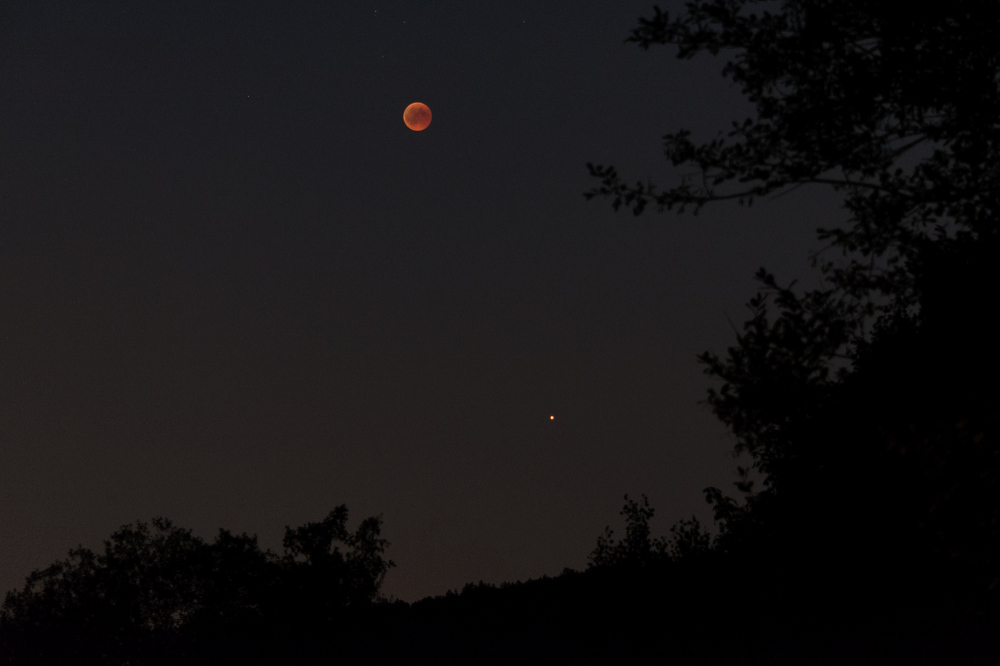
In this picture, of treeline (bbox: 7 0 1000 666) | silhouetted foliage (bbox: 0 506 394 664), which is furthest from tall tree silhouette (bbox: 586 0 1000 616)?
silhouetted foliage (bbox: 0 506 394 664)

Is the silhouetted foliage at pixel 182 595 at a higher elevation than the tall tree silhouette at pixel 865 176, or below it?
higher

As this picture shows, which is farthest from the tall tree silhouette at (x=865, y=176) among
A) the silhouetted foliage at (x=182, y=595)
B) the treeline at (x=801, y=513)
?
the silhouetted foliage at (x=182, y=595)

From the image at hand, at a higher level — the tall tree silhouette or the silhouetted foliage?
the silhouetted foliage

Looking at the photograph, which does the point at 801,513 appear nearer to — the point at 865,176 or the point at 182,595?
the point at 865,176

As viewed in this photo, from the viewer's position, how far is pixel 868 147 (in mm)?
10531

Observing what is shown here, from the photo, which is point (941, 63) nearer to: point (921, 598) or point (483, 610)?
point (921, 598)

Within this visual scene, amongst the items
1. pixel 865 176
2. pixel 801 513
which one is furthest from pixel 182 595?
pixel 865 176

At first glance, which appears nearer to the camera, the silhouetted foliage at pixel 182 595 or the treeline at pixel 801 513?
the treeline at pixel 801 513

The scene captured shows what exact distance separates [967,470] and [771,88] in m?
4.76

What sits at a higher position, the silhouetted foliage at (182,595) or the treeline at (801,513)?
the silhouetted foliage at (182,595)

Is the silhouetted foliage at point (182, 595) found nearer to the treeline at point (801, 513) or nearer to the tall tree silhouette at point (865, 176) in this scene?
the treeline at point (801, 513)

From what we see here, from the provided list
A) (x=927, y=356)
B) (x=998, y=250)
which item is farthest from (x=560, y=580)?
(x=998, y=250)

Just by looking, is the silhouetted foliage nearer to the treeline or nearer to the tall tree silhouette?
the treeline

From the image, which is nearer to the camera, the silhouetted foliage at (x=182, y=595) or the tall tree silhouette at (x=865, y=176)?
the tall tree silhouette at (x=865, y=176)
